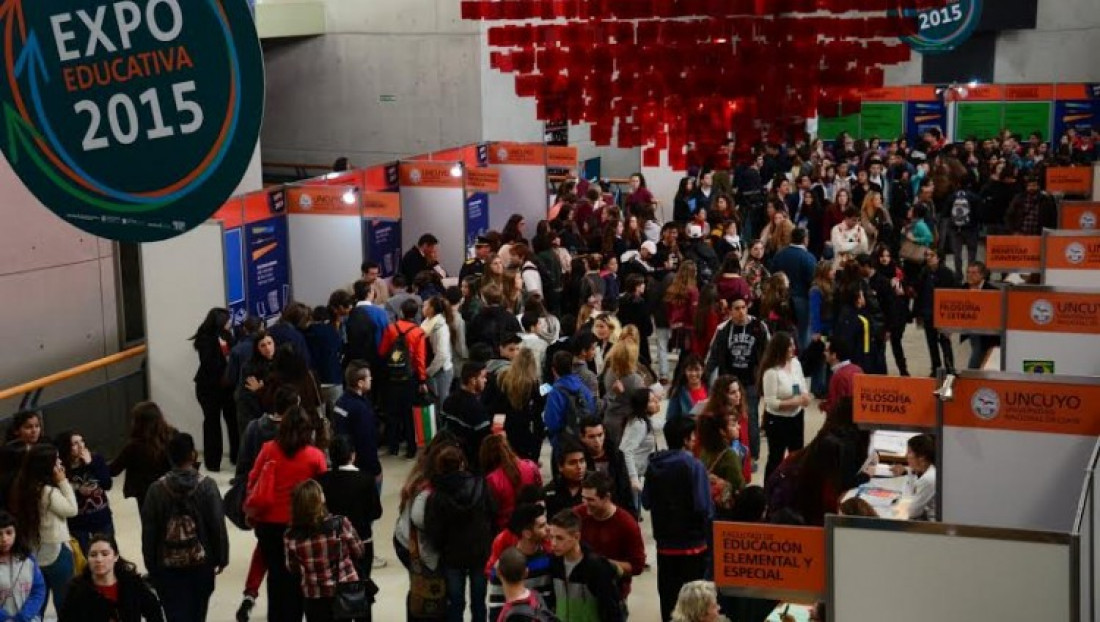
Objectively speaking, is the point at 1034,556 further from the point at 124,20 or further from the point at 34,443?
the point at 34,443

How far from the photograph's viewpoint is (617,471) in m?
7.91

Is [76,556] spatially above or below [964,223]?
below

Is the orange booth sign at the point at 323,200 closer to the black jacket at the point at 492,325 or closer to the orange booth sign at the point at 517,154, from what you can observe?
the black jacket at the point at 492,325

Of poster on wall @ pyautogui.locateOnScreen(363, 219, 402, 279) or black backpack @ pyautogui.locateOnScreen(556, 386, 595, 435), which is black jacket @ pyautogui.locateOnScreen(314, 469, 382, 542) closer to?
black backpack @ pyautogui.locateOnScreen(556, 386, 595, 435)

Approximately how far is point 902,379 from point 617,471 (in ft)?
6.17

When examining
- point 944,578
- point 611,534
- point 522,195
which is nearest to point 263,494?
point 611,534

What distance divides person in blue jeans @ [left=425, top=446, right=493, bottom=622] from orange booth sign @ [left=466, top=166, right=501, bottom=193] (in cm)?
810

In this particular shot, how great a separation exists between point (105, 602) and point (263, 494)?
4.16ft

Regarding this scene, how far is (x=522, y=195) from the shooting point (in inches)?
655

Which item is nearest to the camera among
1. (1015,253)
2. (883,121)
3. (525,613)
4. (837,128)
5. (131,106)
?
(131,106)

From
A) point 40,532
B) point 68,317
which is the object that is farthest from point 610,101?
point 68,317

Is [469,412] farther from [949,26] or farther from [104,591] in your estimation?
[949,26]

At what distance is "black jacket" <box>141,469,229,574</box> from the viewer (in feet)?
23.3

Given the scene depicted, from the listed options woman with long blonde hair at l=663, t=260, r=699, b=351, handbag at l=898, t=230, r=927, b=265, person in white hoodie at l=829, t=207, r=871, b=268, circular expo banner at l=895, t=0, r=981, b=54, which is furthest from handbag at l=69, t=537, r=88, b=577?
circular expo banner at l=895, t=0, r=981, b=54
